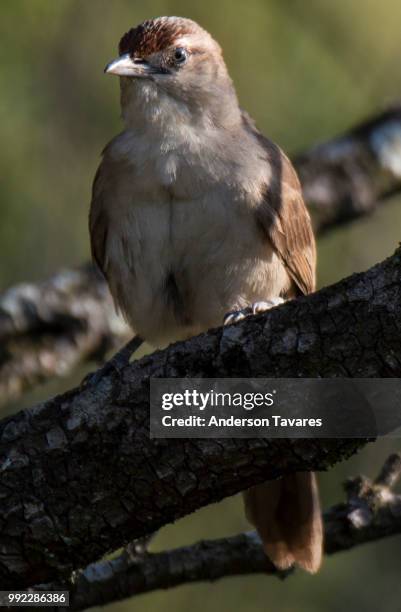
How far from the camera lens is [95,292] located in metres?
5.98

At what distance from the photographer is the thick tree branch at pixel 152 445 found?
3047 mm

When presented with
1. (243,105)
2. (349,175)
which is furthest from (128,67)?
(243,105)

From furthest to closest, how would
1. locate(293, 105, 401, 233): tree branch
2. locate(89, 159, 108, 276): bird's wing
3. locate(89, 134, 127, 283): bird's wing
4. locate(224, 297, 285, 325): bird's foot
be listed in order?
locate(293, 105, 401, 233): tree branch < locate(89, 159, 108, 276): bird's wing < locate(89, 134, 127, 283): bird's wing < locate(224, 297, 285, 325): bird's foot

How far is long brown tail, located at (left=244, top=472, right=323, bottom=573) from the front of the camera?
421 centimetres

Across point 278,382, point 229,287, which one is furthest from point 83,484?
point 229,287

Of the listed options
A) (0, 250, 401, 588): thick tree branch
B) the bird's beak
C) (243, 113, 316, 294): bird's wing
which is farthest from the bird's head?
(0, 250, 401, 588): thick tree branch

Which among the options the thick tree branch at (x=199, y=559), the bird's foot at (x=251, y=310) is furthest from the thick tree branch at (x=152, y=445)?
the bird's foot at (x=251, y=310)

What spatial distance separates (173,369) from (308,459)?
19.4 inches

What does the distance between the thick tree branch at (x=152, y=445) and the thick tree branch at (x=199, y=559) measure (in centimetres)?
48

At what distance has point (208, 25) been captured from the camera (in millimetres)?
6652

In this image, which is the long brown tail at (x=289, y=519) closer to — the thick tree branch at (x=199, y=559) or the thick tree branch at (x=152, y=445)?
the thick tree branch at (x=199, y=559)

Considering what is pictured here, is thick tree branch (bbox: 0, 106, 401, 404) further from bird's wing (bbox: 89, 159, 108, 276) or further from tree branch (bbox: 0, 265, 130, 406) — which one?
bird's wing (bbox: 89, 159, 108, 276)

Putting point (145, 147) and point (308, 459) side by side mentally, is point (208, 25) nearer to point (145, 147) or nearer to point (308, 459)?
point (145, 147)

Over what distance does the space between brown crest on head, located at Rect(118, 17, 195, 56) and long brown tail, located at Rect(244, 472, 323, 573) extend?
1933 mm
